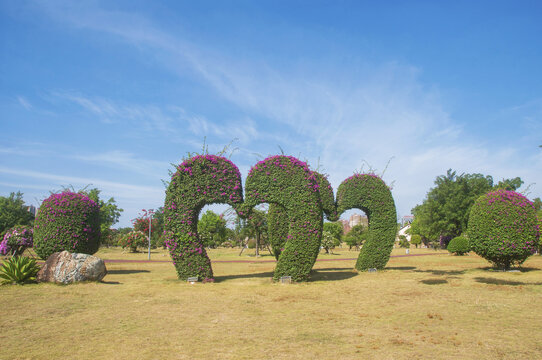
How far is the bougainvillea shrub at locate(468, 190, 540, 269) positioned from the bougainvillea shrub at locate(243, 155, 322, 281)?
8.07 m

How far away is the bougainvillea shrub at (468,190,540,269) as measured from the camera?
14102mm

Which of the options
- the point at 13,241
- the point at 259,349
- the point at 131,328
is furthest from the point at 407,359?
the point at 13,241

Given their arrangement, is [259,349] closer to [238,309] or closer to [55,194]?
[238,309]

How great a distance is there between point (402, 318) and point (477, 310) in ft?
6.73

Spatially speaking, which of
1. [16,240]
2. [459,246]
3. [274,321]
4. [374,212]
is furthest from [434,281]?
[16,240]

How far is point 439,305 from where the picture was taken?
8.07m

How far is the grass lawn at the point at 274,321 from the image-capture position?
16.6 ft

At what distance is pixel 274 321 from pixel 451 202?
1551 inches

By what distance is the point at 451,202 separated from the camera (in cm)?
3966

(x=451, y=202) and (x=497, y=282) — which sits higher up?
(x=451, y=202)

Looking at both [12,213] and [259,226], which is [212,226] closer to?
[259,226]

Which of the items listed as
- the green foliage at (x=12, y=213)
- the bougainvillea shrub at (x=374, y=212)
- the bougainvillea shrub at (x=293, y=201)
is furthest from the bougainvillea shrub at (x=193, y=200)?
the green foliage at (x=12, y=213)

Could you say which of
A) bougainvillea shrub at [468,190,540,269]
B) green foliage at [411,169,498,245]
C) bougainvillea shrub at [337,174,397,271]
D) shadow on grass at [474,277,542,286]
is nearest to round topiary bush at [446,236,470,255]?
green foliage at [411,169,498,245]

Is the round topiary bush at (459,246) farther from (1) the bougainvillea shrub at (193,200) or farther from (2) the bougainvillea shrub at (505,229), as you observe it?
(1) the bougainvillea shrub at (193,200)
